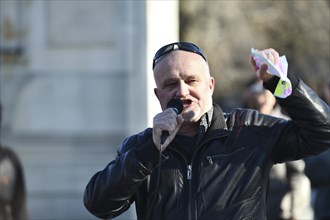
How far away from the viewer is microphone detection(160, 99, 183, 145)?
3258 mm

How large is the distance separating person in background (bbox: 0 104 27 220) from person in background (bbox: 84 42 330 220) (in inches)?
143

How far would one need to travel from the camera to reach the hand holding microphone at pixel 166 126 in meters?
3.18

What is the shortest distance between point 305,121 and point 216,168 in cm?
40

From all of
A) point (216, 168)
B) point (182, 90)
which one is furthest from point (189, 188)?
point (182, 90)

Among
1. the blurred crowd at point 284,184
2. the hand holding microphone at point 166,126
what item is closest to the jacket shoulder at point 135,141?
the hand holding microphone at point 166,126

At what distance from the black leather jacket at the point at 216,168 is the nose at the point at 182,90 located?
0.20 metres

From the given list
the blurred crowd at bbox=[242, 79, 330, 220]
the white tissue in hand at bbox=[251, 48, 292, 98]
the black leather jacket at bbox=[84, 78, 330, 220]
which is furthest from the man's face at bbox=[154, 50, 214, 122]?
the blurred crowd at bbox=[242, 79, 330, 220]

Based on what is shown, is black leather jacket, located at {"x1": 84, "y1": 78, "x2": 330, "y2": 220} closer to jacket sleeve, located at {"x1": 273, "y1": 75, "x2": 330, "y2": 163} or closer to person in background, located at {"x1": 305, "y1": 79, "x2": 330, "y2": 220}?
jacket sleeve, located at {"x1": 273, "y1": 75, "x2": 330, "y2": 163}

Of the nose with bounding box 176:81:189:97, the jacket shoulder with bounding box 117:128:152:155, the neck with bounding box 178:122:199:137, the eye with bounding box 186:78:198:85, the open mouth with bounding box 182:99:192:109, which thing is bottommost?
the jacket shoulder with bounding box 117:128:152:155

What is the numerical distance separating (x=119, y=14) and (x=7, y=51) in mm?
1396

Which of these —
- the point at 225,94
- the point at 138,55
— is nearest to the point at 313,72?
the point at 225,94

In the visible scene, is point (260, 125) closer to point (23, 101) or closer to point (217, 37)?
point (23, 101)

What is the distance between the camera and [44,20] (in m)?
9.97

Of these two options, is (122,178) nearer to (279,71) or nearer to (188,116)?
(188,116)
